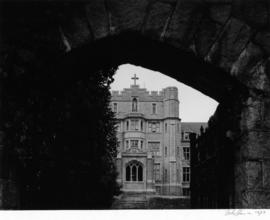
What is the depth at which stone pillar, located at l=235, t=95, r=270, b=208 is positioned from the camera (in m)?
2.85

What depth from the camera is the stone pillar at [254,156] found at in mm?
2852

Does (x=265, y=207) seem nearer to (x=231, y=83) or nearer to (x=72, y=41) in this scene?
(x=231, y=83)

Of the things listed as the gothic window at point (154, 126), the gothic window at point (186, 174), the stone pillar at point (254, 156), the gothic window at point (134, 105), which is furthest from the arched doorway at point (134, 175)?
the stone pillar at point (254, 156)

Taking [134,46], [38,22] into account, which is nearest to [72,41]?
[38,22]

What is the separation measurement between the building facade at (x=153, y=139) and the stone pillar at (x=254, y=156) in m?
47.3

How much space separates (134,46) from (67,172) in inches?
332

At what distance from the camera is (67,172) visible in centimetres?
1127

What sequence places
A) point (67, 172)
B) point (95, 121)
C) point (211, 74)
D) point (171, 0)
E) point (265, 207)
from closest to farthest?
point (265, 207) < point (171, 0) < point (211, 74) < point (67, 172) < point (95, 121)

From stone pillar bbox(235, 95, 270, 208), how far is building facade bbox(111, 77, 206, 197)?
47.3 meters

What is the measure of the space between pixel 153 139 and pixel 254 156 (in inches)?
2123

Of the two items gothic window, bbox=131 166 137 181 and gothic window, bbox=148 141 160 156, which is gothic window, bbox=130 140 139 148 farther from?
gothic window, bbox=131 166 137 181

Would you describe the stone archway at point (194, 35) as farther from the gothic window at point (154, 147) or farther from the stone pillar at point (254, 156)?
the gothic window at point (154, 147)

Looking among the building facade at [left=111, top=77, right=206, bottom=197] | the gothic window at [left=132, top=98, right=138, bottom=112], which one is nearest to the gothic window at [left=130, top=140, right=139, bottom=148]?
the building facade at [left=111, top=77, right=206, bottom=197]

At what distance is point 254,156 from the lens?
9.56 feet
